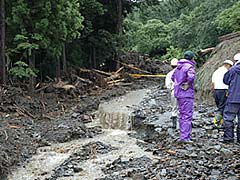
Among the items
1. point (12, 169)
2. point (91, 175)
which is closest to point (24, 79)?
point (12, 169)

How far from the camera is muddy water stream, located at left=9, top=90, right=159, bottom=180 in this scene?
30.6 feet

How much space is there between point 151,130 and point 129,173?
499 centimetres

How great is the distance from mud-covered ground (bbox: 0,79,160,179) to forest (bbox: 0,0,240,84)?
1.32 m

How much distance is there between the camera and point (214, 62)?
17.5 m

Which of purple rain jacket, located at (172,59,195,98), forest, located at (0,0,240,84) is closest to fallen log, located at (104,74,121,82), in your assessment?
forest, located at (0,0,240,84)

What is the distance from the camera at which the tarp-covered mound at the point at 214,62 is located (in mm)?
16578

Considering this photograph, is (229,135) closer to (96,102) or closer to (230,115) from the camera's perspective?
(230,115)

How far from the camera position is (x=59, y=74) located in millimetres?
22109

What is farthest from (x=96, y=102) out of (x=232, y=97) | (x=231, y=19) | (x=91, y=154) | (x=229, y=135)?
(x=232, y=97)

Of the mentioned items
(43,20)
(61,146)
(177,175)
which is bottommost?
(61,146)

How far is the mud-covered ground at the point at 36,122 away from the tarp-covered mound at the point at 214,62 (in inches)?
191

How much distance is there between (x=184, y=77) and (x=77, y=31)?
438 inches

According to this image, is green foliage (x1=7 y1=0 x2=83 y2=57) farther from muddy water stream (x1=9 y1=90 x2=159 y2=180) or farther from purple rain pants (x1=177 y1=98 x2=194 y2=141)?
purple rain pants (x1=177 y1=98 x2=194 y2=141)

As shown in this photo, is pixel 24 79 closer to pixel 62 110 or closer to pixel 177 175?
pixel 62 110
